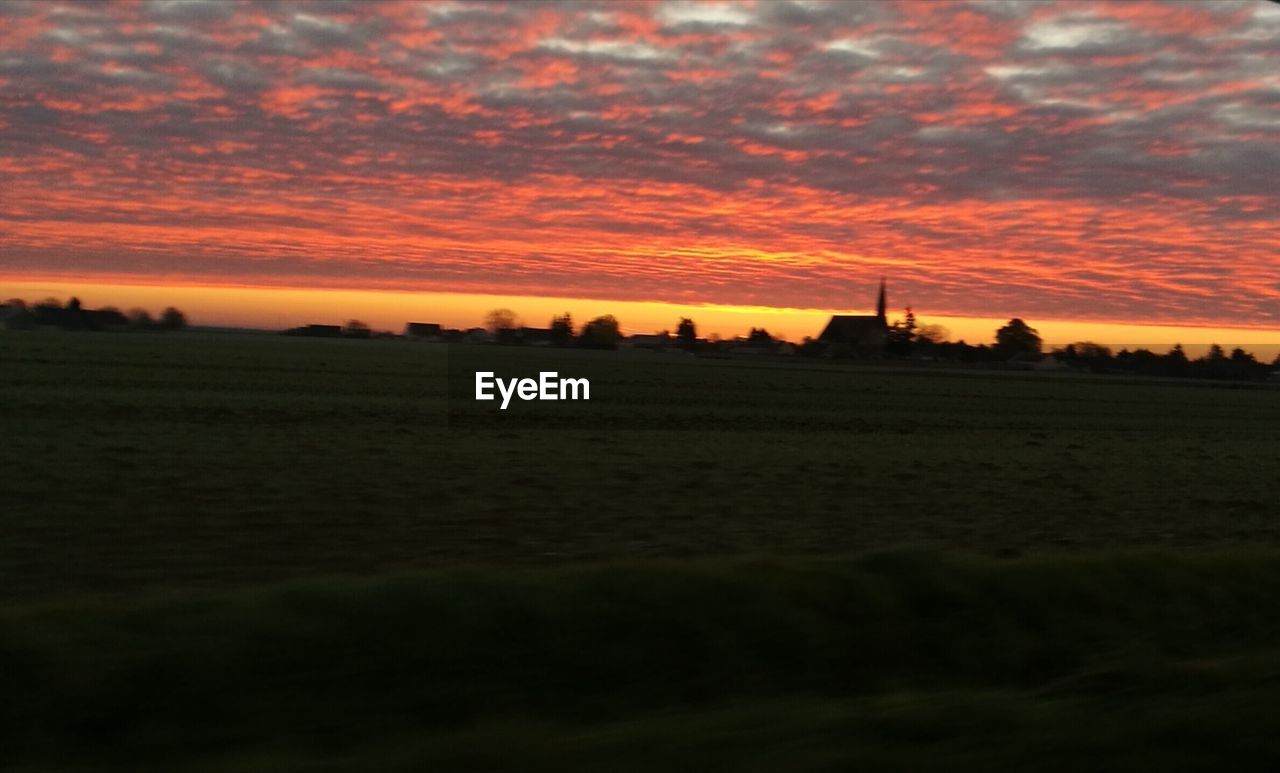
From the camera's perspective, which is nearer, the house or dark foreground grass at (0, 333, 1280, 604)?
dark foreground grass at (0, 333, 1280, 604)

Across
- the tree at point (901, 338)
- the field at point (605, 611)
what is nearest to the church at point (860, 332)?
the tree at point (901, 338)

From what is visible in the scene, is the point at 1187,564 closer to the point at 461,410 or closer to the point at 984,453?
the point at 984,453

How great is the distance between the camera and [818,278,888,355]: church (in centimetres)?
10488

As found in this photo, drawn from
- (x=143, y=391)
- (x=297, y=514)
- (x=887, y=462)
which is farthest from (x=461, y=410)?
(x=297, y=514)

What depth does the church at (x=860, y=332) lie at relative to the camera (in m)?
105

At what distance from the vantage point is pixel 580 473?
18.1 metres

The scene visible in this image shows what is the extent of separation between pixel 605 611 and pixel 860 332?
104 metres

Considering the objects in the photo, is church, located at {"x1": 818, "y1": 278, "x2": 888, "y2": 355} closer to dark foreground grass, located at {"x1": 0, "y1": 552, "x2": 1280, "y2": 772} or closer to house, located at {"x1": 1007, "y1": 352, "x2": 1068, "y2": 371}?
house, located at {"x1": 1007, "y1": 352, "x2": 1068, "y2": 371}

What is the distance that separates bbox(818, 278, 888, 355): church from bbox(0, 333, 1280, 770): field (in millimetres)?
84434

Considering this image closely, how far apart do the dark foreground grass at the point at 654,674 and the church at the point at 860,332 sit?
317 feet

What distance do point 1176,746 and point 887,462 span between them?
55.9ft

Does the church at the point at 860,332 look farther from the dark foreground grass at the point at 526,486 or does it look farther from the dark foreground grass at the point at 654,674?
the dark foreground grass at the point at 654,674

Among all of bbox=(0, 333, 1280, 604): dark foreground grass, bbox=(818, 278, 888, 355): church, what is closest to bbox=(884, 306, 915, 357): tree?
bbox=(818, 278, 888, 355): church

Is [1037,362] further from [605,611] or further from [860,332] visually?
[605,611]
